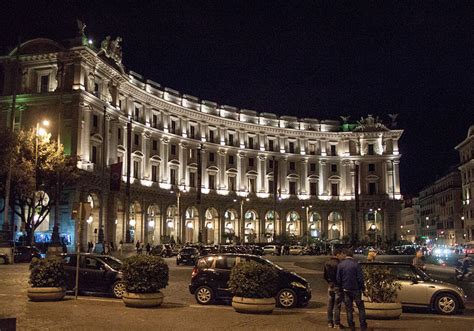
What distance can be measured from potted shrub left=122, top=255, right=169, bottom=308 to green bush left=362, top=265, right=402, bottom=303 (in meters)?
5.68

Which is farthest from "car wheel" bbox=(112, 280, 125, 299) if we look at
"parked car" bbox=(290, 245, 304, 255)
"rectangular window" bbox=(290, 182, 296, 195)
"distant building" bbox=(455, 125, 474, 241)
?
"distant building" bbox=(455, 125, 474, 241)

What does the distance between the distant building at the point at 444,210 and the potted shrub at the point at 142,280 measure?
94.2 m

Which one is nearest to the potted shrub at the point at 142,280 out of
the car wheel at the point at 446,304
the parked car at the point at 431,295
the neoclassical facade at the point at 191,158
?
the parked car at the point at 431,295

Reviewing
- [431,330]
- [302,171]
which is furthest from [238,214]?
[431,330]

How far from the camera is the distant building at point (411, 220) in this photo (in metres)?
150

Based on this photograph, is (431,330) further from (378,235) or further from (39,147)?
(378,235)

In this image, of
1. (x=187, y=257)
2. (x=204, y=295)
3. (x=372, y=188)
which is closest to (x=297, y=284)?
(x=204, y=295)

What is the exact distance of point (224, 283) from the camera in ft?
55.9

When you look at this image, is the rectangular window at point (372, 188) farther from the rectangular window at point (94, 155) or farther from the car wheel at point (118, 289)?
the car wheel at point (118, 289)

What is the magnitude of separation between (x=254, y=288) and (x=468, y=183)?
8783cm

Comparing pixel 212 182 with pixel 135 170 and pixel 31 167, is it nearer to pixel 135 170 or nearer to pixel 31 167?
pixel 135 170

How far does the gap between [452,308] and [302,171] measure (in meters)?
76.7

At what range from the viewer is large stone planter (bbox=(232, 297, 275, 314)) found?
14.4 metres

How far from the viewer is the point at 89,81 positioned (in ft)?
185
